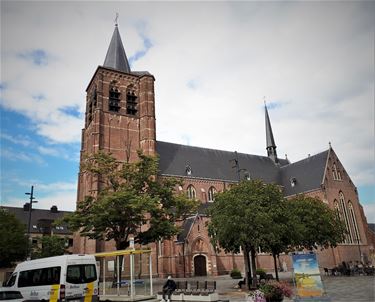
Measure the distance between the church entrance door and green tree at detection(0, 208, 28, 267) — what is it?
20454mm

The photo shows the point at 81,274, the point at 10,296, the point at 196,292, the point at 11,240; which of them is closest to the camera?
the point at 10,296

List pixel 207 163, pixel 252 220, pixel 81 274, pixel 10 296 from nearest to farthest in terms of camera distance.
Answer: pixel 10 296, pixel 81 274, pixel 252 220, pixel 207 163

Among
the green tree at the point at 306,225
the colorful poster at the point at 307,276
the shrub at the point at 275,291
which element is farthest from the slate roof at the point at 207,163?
the shrub at the point at 275,291

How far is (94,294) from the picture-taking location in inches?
617

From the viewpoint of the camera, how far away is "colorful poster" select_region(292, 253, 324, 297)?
1208cm

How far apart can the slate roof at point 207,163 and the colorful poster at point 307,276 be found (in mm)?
32124

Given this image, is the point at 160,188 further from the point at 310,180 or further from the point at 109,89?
the point at 310,180

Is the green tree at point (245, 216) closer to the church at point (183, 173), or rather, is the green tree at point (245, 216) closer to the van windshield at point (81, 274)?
the van windshield at point (81, 274)

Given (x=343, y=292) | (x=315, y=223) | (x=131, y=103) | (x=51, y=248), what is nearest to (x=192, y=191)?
(x=131, y=103)

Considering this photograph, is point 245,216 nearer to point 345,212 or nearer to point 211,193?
point 211,193

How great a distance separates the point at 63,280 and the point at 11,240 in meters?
26.2

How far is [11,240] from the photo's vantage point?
120 feet

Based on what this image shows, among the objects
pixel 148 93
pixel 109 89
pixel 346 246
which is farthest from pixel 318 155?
pixel 109 89

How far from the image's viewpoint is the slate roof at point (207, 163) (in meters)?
47.4
